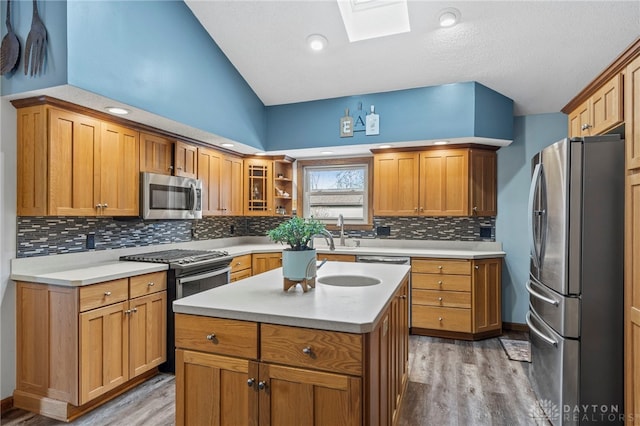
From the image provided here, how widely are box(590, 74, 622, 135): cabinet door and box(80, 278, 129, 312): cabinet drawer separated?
3.43 metres

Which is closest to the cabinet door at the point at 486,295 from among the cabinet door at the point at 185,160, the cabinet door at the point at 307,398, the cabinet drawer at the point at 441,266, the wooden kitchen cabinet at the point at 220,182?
the cabinet drawer at the point at 441,266

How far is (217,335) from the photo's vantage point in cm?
148

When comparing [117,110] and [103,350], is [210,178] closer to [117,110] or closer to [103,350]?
[117,110]

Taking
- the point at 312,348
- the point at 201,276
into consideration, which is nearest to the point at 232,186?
the point at 201,276

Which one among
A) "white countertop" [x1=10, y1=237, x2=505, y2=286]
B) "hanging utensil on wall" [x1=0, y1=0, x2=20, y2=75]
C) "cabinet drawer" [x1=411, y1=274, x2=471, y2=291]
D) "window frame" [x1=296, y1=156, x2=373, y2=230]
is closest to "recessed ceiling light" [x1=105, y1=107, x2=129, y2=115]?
"hanging utensil on wall" [x1=0, y1=0, x2=20, y2=75]

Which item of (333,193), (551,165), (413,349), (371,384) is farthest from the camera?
(333,193)

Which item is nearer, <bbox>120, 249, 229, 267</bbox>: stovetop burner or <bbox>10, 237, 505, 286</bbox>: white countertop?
<bbox>10, 237, 505, 286</bbox>: white countertop

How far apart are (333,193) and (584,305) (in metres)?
3.30

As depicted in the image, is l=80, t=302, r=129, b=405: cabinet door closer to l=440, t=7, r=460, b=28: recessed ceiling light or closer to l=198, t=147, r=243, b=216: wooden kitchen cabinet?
l=198, t=147, r=243, b=216: wooden kitchen cabinet

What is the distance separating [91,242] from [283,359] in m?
2.38

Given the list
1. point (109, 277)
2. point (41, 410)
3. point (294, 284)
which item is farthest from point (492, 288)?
point (41, 410)

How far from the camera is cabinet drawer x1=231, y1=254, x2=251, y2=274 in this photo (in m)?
3.85

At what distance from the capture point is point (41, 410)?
2.35 metres

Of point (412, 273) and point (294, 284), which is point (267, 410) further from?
point (412, 273)
